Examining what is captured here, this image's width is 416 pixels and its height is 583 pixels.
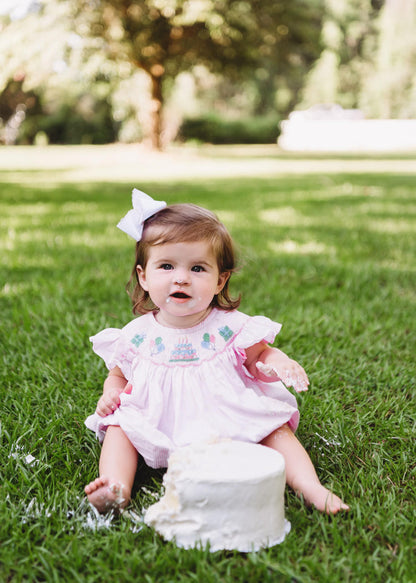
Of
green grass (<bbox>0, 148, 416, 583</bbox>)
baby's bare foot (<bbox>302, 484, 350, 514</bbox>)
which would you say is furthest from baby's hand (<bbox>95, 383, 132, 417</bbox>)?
baby's bare foot (<bbox>302, 484, 350, 514</bbox>)

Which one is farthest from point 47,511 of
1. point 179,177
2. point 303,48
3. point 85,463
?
point 303,48

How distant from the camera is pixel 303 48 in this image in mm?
17719

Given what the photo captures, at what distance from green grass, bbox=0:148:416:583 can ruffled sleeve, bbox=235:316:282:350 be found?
14.4 inches

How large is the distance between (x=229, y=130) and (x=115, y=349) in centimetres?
2609

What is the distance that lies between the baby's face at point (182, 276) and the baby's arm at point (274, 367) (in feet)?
0.69

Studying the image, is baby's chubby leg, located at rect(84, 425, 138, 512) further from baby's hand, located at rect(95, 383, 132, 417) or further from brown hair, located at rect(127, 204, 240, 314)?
brown hair, located at rect(127, 204, 240, 314)

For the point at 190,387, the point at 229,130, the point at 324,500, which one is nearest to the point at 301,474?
the point at 324,500

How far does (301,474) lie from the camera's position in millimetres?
1596

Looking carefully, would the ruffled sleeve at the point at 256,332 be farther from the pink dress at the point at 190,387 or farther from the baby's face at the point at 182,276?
the baby's face at the point at 182,276

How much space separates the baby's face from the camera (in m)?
1.73

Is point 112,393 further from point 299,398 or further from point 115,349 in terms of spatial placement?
point 299,398

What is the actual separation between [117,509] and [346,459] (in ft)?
2.23

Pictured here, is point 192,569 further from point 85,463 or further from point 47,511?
point 85,463

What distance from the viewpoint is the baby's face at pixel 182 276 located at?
5.66 feet
